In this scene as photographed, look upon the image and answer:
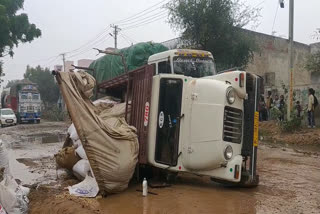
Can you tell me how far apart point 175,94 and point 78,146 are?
7.72 ft

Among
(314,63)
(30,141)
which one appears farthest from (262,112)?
(30,141)

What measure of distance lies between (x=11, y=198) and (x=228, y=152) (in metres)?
3.02

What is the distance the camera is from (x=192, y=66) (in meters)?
7.13

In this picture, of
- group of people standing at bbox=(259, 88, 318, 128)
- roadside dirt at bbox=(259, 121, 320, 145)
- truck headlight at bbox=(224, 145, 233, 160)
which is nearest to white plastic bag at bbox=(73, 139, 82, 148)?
truck headlight at bbox=(224, 145, 233, 160)

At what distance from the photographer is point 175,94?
17.9ft

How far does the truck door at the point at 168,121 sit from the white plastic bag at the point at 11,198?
79.5 inches

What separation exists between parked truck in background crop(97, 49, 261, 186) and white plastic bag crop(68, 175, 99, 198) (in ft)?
2.65

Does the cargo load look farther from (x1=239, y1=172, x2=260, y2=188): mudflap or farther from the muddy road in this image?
(x1=239, y1=172, x2=260, y2=188): mudflap

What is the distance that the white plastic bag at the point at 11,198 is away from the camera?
4.52 metres

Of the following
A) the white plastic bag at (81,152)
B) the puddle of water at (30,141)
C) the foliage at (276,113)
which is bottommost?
the puddle of water at (30,141)

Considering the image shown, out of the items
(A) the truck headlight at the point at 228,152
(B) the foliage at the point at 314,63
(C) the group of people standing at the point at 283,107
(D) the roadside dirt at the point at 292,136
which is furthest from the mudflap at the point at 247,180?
(B) the foliage at the point at 314,63

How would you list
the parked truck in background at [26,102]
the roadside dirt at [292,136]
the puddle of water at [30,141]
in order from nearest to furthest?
the roadside dirt at [292,136] → the puddle of water at [30,141] → the parked truck in background at [26,102]

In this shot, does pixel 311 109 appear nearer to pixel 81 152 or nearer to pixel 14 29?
pixel 81 152

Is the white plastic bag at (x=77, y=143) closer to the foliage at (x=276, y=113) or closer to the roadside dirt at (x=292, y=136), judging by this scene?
the roadside dirt at (x=292, y=136)
